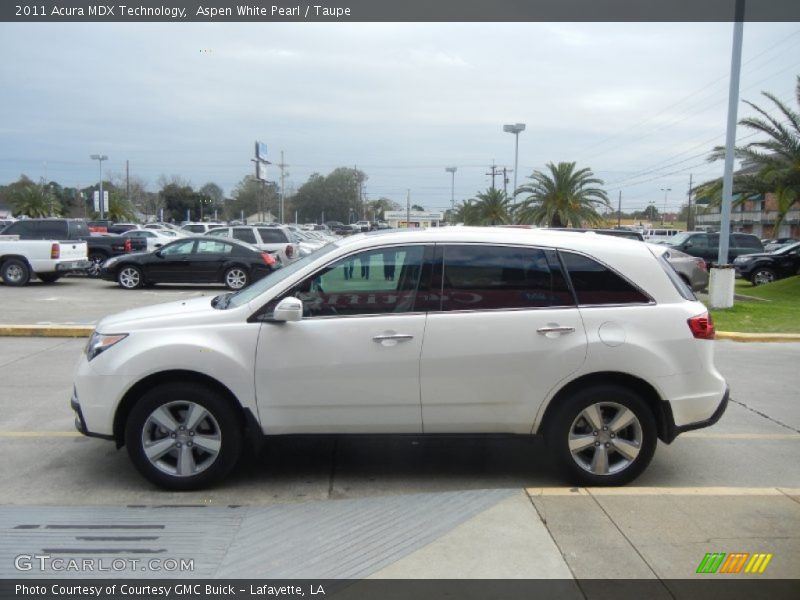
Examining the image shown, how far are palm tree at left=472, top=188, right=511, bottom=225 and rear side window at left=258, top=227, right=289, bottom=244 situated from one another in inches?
1020

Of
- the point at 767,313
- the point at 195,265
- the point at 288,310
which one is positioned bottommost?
the point at 767,313

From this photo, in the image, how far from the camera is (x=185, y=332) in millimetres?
4691

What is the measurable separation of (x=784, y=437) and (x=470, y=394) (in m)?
3.29

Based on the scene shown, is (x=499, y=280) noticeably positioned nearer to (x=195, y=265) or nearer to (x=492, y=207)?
(x=195, y=265)

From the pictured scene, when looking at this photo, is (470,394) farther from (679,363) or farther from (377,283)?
(679,363)

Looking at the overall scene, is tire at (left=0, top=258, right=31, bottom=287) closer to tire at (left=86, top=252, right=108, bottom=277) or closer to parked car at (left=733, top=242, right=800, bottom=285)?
tire at (left=86, top=252, right=108, bottom=277)

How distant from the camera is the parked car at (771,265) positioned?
887 inches

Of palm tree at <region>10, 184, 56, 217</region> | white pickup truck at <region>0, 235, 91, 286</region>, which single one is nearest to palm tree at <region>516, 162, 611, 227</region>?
white pickup truck at <region>0, 235, 91, 286</region>

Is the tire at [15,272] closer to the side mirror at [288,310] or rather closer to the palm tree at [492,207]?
the side mirror at [288,310]

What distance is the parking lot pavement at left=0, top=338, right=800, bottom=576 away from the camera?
12.1ft

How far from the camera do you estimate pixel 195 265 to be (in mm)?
19203

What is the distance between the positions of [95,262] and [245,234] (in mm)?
4841

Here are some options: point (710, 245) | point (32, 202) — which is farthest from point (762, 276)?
point (32, 202)

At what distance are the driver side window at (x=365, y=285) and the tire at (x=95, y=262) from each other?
18312 mm
